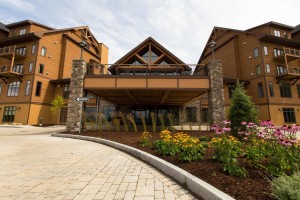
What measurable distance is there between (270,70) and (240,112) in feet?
67.3

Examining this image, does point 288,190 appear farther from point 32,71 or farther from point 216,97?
point 32,71

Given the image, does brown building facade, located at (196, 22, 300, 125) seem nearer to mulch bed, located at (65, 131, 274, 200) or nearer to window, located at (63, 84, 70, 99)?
mulch bed, located at (65, 131, 274, 200)

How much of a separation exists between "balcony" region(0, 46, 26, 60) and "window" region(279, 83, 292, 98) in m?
39.0

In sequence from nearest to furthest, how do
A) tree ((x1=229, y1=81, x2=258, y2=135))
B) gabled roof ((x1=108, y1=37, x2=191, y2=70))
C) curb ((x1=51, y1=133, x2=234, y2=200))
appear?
curb ((x1=51, y1=133, x2=234, y2=200)) < tree ((x1=229, y1=81, x2=258, y2=135)) < gabled roof ((x1=108, y1=37, x2=191, y2=70))

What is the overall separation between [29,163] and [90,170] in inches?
88.6

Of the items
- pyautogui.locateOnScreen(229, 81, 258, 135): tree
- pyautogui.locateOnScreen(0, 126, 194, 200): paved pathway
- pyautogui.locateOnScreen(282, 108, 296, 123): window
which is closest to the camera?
pyautogui.locateOnScreen(0, 126, 194, 200): paved pathway

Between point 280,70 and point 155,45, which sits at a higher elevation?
point 155,45

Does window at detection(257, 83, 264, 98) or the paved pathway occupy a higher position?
window at detection(257, 83, 264, 98)

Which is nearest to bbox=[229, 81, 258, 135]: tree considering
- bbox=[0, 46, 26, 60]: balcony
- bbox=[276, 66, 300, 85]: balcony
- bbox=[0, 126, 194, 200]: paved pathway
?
bbox=[0, 126, 194, 200]: paved pathway

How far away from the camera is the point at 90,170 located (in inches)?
190

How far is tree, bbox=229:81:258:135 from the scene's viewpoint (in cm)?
927

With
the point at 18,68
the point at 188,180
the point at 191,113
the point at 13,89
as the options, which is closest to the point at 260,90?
Answer: the point at 191,113

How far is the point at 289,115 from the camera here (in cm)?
2442

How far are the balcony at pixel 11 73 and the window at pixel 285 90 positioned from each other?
3872 cm
